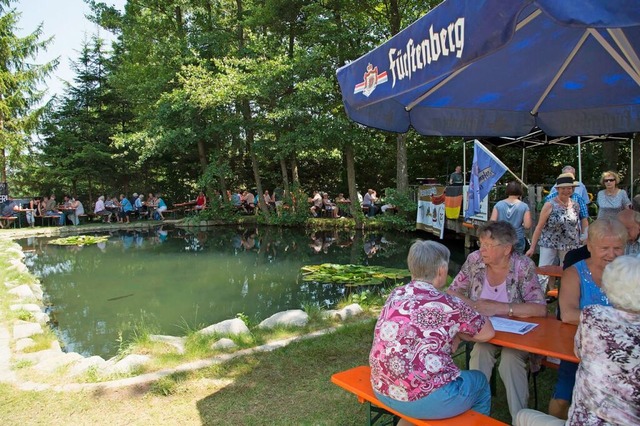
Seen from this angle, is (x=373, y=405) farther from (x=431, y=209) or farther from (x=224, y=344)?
(x=431, y=209)

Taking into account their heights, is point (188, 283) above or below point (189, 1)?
below

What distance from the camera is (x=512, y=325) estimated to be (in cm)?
239

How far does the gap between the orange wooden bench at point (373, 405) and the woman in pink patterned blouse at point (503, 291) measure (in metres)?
0.52

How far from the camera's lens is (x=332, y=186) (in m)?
22.8

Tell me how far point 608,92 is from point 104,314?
21.7 feet

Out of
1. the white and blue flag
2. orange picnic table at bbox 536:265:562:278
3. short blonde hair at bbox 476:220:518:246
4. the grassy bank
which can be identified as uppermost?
the white and blue flag

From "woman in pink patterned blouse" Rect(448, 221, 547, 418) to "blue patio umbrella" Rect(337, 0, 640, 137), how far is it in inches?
39.0

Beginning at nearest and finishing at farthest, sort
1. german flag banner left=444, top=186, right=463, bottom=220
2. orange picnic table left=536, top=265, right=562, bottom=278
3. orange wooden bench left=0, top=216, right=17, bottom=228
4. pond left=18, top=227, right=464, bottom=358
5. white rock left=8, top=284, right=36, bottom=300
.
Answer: orange picnic table left=536, top=265, right=562, bottom=278 < pond left=18, top=227, right=464, bottom=358 < white rock left=8, top=284, right=36, bottom=300 < german flag banner left=444, top=186, right=463, bottom=220 < orange wooden bench left=0, top=216, right=17, bottom=228

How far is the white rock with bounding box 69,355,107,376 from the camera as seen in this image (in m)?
A: 3.69

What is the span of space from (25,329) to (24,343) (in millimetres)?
475

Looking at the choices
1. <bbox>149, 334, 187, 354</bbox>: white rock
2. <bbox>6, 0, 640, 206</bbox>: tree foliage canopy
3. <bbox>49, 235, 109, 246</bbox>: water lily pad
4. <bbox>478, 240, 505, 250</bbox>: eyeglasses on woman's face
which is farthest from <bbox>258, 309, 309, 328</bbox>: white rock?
<bbox>49, 235, 109, 246</bbox>: water lily pad

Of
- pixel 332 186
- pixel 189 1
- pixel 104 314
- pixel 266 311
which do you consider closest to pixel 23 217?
pixel 189 1

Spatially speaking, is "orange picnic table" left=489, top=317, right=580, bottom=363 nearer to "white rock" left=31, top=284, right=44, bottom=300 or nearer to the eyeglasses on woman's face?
the eyeglasses on woman's face

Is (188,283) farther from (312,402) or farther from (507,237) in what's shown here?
(507,237)
